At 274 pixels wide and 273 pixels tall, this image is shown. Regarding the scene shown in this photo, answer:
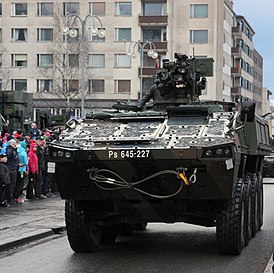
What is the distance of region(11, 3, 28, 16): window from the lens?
2472 inches

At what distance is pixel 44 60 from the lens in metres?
62.5

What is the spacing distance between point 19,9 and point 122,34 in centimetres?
951

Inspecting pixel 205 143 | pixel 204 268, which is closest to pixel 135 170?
pixel 205 143

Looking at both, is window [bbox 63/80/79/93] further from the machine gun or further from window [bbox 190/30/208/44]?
the machine gun

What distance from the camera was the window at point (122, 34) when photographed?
6216 centimetres

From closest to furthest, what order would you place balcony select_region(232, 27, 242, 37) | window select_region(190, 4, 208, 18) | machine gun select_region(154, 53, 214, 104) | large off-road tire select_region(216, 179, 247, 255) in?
Answer: 1. large off-road tire select_region(216, 179, 247, 255)
2. machine gun select_region(154, 53, 214, 104)
3. window select_region(190, 4, 208, 18)
4. balcony select_region(232, 27, 242, 37)

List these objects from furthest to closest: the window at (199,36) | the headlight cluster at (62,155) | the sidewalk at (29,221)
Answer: the window at (199,36) < the sidewalk at (29,221) < the headlight cluster at (62,155)

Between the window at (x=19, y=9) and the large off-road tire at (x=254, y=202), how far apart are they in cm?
5243

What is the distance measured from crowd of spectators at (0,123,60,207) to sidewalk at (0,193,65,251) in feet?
1.39

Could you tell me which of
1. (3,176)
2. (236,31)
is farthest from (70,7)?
(3,176)

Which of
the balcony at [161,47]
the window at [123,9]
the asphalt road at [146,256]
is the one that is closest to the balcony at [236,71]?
the balcony at [161,47]

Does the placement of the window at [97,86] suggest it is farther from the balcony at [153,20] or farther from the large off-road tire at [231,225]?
the large off-road tire at [231,225]

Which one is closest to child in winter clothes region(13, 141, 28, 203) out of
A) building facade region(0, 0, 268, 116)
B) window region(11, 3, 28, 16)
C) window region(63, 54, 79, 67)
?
window region(63, 54, 79, 67)

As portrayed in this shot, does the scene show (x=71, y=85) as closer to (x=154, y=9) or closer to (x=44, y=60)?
(x=44, y=60)
